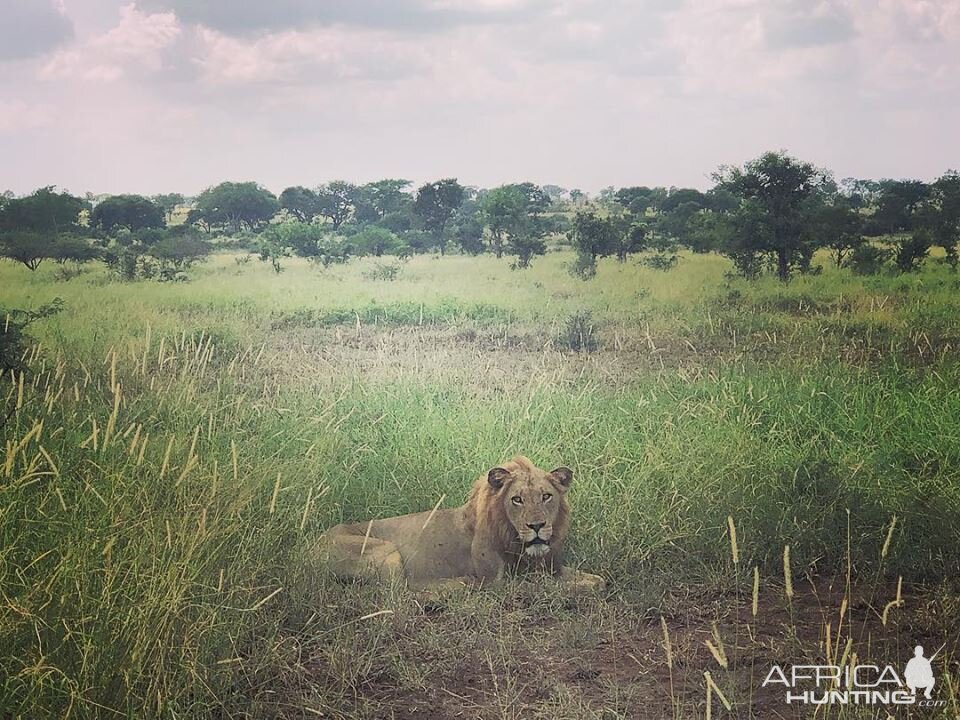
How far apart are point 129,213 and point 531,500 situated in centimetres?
215

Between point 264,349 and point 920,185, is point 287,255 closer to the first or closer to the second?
point 264,349

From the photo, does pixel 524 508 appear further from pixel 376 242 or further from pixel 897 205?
pixel 897 205

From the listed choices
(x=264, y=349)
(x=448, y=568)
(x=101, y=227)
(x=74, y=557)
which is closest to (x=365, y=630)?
(x=448, y=568)

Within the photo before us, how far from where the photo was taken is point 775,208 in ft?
13.1

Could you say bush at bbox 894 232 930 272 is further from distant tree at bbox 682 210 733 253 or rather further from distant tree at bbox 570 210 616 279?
distant tree at bbox 570 210 616 279

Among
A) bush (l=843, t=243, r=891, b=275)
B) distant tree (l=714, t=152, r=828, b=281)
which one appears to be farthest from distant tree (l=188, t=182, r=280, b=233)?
bush (l=843, t=243, r=891, b=275)

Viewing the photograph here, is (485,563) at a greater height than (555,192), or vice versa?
(555,192)

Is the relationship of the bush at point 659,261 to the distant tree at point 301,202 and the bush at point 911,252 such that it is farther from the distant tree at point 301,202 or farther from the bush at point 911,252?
the distant tree at point 301,202

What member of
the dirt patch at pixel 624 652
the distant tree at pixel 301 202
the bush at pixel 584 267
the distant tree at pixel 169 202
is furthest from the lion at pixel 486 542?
the distant tree at pixel 169 202

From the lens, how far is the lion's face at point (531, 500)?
3.05 m

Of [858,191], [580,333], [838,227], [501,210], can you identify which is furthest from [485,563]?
[858,191]

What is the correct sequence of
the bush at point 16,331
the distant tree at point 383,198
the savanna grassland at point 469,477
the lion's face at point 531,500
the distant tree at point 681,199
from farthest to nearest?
the distant tree at point 383,198, the distant tree at point 681,199, the bush at point 16,331, the lion's face at point 531,500, the savanna grassland at point 469,477

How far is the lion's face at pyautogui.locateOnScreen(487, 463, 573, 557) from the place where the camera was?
305 centimetres

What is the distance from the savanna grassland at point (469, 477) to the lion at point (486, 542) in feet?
0.27
